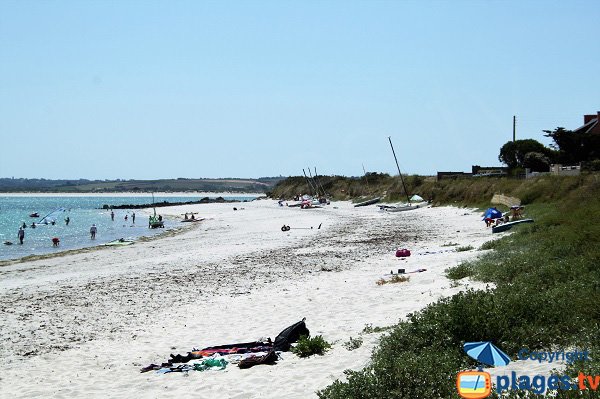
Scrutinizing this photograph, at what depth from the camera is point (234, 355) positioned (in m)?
10.3

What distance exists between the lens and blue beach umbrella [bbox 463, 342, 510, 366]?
7.47 m

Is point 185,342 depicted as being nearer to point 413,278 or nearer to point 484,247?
point 413,278

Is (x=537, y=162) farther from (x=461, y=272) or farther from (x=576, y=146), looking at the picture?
(x=461, y=272)

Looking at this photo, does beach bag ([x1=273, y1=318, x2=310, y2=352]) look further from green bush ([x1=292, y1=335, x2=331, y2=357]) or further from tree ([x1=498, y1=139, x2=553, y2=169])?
tree ([x1=498, y1=139, x2=553, y2=169])

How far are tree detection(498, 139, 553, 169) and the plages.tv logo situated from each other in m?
60.5

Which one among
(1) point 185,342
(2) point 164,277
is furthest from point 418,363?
(2) point 164,277

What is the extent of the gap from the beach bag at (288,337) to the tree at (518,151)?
58.8 meters

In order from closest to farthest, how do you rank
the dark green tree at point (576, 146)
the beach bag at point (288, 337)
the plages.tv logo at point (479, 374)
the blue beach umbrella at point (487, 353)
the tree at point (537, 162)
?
the plages.tv logo at point (479, 374)
the blue beach umbrella at point (487, 353)
the beach bag at point (288, 337)
the dark green tree at point (576, 146)
the tree at point (537, 162)

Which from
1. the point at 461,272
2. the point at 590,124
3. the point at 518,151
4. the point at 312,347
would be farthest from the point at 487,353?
the point at 590,124

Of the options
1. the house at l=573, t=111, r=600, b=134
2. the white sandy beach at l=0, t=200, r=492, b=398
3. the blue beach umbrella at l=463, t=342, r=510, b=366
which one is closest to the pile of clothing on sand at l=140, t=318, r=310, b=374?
the white sandy beach at l=0, t=200, r=492, b=398

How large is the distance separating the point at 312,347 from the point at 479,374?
365 cm

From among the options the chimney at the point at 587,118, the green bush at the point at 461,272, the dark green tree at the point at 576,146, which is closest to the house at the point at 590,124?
the chimney at the point at 587,118

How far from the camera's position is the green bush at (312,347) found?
9859 millimetres

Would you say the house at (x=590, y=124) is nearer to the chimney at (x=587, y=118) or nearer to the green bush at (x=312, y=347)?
the chimney at (x=587, y=118)
